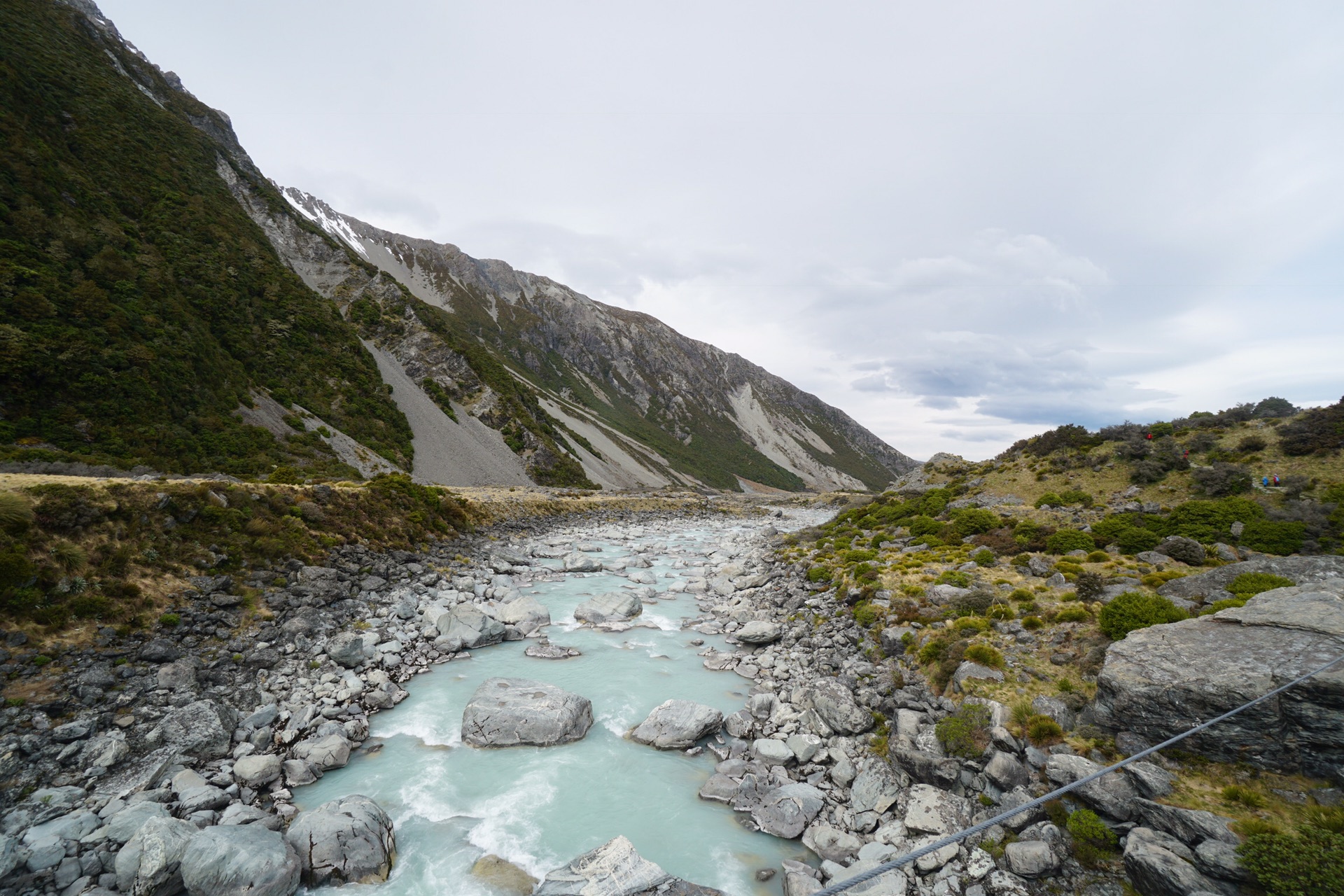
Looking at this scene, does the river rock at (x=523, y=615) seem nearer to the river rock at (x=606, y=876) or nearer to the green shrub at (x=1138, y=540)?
the river rock at (x=606, y=876)

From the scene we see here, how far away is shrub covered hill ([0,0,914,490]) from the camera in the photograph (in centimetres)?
2948

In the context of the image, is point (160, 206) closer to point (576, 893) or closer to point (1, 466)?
point (1, 466)

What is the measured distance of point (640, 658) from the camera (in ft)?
58.2

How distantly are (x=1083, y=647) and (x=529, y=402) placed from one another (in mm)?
106477

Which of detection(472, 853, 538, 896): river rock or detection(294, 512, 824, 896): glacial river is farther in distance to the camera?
detection(294, 512, 824, 896): glacial river

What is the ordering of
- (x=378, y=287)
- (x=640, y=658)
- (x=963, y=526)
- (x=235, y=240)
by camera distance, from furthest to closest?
(x=378, y=287) → (x=235, y=240) → (x=963, y=526) → (x=640, y=658)

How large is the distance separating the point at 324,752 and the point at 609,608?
12397 millimetres

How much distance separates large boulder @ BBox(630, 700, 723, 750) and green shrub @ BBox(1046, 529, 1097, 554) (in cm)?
1658

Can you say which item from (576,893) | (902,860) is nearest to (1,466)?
(576,893)

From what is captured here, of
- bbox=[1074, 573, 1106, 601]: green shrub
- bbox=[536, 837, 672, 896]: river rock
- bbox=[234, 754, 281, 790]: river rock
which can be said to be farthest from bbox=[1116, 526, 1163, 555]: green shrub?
bbox=[234, 754, 281, 790]: river rock

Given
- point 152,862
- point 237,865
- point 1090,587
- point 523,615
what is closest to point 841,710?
point 1090,587

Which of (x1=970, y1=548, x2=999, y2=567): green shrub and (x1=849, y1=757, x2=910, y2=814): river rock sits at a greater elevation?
(x1=970, y1=548, x2=999, y2=567): green shrub

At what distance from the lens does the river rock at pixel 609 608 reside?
70.0ft

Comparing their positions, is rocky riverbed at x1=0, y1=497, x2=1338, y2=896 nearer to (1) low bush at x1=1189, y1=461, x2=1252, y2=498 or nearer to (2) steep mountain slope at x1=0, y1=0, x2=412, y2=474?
(1) low bush at x1=1189, y1=461, x2=1252, y2=498
